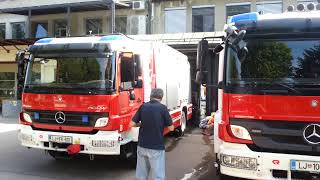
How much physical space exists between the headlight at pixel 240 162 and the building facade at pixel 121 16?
15.1 m

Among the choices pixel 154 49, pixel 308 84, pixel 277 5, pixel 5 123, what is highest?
pixel 277 5

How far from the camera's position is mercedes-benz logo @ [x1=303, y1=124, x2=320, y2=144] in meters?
5.68

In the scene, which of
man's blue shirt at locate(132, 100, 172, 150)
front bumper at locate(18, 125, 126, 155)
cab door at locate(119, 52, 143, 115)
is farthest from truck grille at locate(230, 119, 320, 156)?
cab door at locate(119, 52, 143, 115)

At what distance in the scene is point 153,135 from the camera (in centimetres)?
652

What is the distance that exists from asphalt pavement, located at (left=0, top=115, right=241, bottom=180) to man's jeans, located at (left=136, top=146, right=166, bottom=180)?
161 cm

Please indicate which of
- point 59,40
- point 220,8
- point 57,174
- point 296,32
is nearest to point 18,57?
point 59,40

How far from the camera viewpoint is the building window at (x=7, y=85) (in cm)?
2736

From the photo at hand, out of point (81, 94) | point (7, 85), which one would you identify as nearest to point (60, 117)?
point (81, 94)

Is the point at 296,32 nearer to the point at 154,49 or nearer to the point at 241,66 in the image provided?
the point at 241,66

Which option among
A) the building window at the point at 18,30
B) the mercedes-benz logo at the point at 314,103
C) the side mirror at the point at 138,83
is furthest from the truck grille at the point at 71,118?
the building window at the point at 18,30

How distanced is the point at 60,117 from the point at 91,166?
61.1 inches

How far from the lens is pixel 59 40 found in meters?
8.77

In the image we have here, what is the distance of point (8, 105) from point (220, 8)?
12.5 metres

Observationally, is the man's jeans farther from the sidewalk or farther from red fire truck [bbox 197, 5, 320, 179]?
the sidewalk
